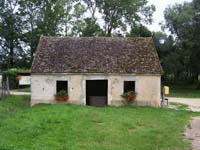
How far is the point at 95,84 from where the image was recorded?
31906 mm

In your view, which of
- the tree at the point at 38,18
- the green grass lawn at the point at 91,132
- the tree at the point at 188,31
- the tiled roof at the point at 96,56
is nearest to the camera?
the green grass lawn at the point at 91,132

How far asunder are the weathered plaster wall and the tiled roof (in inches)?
17.3

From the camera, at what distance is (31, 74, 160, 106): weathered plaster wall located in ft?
91.8

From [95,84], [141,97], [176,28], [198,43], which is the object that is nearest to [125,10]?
[176,28]

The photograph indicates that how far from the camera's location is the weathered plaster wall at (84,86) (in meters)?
28.0

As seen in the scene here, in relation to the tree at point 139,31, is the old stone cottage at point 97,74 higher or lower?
lower

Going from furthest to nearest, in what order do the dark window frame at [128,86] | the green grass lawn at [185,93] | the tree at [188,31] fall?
the tree at [188,31]
the green grass lawn at [185,93]
the dark window frame at [128,86]

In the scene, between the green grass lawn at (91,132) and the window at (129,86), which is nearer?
the green grass lawn at (91,132)

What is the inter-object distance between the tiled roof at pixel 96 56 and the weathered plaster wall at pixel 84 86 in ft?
1.44

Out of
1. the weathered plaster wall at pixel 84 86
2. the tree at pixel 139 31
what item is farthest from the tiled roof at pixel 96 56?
the tree at pixel 139 31

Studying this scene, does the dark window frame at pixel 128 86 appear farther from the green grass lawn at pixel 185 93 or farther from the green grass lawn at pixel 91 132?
the green grass lawn at pixel 185 93

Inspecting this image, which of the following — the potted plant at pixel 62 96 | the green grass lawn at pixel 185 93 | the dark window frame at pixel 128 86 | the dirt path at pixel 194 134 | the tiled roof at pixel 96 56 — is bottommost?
the green grass lawn at pixel 185 93

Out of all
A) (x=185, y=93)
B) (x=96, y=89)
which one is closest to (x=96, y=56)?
(x=96, y=89)

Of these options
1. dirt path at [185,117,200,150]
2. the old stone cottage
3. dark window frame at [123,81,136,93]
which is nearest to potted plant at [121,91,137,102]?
the old stone cottage
